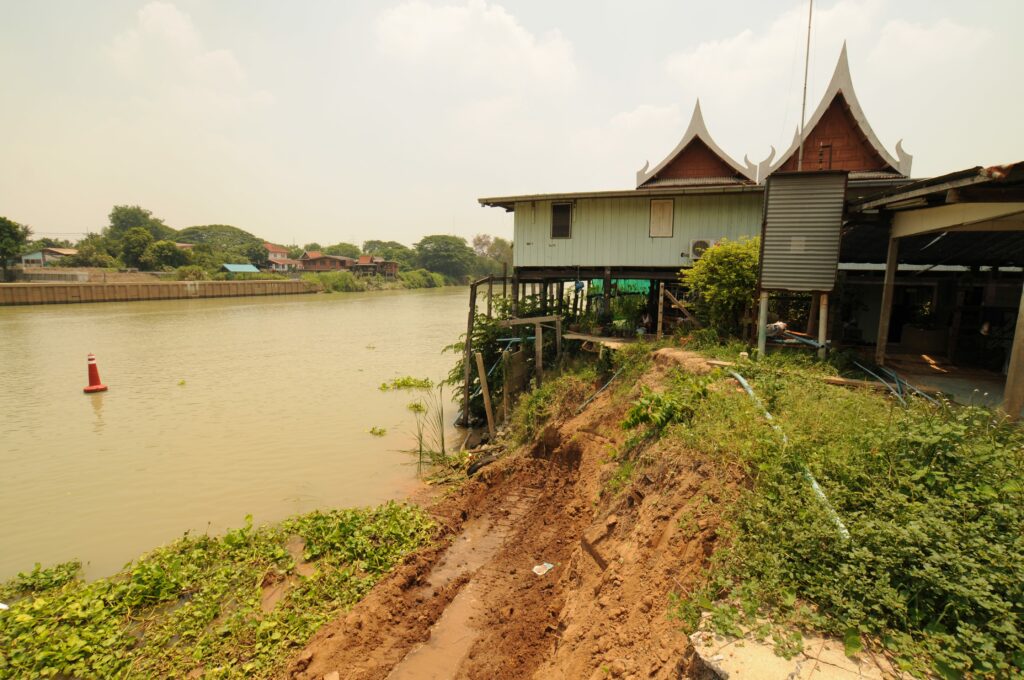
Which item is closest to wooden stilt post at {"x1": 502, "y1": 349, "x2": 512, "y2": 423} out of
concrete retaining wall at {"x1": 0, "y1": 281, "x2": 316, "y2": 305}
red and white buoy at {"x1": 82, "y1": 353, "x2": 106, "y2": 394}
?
red and white buoy at {"x1": 82, "y1": 353, "x2": 106, "y2": 394}

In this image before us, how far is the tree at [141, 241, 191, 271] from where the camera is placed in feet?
185

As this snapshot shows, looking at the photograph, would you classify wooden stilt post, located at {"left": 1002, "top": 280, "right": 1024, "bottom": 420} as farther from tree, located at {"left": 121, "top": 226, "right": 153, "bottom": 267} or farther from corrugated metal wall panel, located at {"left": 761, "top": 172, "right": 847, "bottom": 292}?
tree, located at {"left": 121, "top": 226, "right": 153, "bottom": 267}

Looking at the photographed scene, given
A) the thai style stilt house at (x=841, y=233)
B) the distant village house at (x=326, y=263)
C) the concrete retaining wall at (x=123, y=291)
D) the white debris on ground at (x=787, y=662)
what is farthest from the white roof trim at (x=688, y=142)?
the distant village house at (x=326, y=263)

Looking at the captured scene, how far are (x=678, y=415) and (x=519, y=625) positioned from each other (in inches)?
112

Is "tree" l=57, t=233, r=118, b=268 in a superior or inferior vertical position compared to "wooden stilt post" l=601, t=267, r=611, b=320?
superior

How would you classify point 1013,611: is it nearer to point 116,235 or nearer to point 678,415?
point 678,415

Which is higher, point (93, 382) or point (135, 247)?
point (135, 247)

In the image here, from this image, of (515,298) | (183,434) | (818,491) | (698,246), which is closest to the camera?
(818,491)

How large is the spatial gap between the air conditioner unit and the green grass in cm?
894

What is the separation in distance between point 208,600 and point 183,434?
8408 mm

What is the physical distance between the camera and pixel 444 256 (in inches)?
3686

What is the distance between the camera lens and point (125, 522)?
330 inches

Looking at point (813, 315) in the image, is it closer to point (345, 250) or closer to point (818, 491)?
point (818, 491)

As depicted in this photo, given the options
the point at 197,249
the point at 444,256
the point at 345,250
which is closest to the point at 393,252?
the point at 345,250
